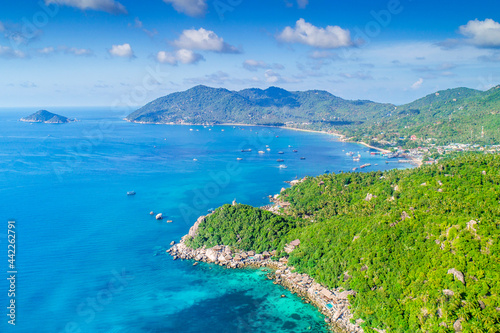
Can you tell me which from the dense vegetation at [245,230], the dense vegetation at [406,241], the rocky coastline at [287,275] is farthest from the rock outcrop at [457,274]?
the dense vegetation at [245,230]

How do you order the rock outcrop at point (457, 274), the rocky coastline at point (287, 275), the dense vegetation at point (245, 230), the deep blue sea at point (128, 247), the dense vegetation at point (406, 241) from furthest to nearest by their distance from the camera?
1. the dense vegetation at point (245, 230)
2. the deep blue sea at point (128, 247)
3. the rocky coastline at point (287, 275)
4. the rock outcrop at point (457, 274)
5. the dense vegetation at point (406, 241)

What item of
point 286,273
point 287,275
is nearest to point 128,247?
point 286,273

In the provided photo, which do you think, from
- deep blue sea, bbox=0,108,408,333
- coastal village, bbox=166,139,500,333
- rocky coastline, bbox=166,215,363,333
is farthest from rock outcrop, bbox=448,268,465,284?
deep blue sea, bbox=0,108,408,333

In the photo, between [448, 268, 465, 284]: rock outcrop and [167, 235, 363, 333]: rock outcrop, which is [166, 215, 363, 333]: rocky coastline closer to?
[167, 235, 363, 333]: rock outcrop

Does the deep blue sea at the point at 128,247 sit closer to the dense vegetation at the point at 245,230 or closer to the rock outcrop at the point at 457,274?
the dense vegetation at the point at 245,230

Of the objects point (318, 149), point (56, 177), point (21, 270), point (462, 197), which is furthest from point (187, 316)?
point (318, 149)
